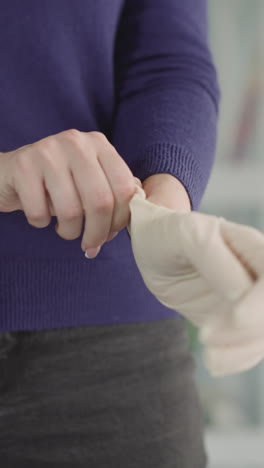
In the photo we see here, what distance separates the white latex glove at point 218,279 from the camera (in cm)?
35

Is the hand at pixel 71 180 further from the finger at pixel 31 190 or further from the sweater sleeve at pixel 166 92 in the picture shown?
the sweater sleeve at pixel 166 92

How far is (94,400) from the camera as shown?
0.64 meters

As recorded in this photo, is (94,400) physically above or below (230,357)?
below

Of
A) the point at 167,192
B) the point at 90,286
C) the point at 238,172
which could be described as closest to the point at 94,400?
the point at 90,286

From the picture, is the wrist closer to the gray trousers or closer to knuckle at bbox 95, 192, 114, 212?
knuckle at bbox 95, 192, 114, 212

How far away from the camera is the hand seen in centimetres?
47

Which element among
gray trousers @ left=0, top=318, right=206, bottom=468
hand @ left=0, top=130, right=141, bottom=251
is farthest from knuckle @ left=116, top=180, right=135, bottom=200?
gray trousers @ left=0, top=318, right=206, bottom=468

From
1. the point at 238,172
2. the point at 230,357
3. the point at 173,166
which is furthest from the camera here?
the point at 238,172

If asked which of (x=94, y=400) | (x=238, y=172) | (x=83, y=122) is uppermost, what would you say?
(x=83, y=122)

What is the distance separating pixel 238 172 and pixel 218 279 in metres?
1.22

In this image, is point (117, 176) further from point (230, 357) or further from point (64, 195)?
point (230, 357)

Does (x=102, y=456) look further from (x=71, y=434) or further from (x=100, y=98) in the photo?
(x=100, y=98)

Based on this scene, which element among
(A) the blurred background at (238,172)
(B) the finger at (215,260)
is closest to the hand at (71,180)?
(B) the finger at (215,260)

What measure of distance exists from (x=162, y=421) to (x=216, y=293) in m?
0.33
